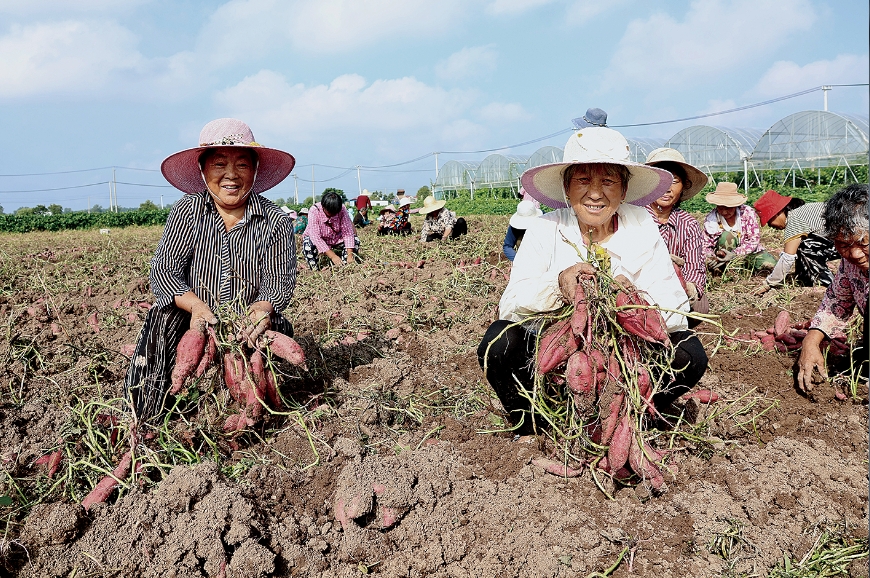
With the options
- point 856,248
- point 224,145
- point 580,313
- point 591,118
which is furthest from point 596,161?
point 591,118

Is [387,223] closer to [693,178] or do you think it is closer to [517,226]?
[517,226]

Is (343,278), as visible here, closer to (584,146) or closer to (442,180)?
(584,146)

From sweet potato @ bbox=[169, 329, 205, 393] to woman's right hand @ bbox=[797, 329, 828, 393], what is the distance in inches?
93.6

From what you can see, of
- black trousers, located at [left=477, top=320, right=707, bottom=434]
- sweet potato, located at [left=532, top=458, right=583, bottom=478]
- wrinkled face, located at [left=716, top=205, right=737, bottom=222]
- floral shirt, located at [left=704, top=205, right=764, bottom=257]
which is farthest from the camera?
wrinkled face, located at [left=716, top=205, right=737, bottom=222]

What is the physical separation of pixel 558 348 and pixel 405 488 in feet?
2.02

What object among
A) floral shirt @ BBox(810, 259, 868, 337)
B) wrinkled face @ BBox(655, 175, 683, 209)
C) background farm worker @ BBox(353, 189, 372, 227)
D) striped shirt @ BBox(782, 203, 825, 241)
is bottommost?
floral shirt @ BBox(810, 259, 868, 337)

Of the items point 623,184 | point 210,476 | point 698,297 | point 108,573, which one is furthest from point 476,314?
point 108,573

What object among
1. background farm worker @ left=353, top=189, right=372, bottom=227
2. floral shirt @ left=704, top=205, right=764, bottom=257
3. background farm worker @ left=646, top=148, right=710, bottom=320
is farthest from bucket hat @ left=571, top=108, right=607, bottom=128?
background farm worker @ left=353, top=189, right=372, bottom=227

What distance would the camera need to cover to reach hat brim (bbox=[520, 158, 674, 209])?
→ 7.87ft

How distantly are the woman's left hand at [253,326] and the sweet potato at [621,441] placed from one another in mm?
1256

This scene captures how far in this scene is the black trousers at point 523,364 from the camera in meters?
2.30

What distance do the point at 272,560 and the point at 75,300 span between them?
423cm

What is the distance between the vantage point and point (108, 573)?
71.3 inches

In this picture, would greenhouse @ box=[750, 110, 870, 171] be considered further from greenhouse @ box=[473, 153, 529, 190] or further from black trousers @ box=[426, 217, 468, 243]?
black trousers @ box=[426, 217, 468, 243]
